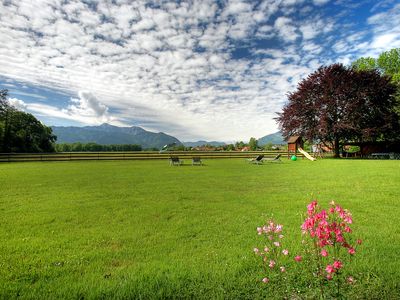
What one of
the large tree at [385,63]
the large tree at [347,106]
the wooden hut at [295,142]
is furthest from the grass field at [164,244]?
the large tree at [385,63]

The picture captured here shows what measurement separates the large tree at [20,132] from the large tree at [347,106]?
4857 cm

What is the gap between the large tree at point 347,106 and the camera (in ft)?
104

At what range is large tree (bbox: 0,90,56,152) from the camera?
1782 inches

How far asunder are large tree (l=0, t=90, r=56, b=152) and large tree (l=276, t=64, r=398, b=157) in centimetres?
4857

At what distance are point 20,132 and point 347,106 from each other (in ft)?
188

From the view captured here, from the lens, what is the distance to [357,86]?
108 ft

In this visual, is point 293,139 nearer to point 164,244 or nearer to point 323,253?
point 164,244

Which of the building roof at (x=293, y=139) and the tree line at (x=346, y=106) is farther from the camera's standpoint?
the building roof at (x=293, y=139)

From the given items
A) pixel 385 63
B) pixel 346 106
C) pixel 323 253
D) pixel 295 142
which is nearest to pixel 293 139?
pixel 295 142

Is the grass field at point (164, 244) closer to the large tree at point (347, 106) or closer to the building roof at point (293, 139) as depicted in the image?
the large tree at point (347, 106)

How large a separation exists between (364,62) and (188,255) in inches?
2096

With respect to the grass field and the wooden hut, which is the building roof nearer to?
the wooden hut

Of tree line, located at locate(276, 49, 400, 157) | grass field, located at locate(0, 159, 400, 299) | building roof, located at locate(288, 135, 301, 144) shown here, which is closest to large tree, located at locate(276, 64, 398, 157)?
tree line, located at locate(276, 49, 400, 157)

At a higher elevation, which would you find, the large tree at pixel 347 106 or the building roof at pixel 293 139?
the large tree at pixel 347 106
